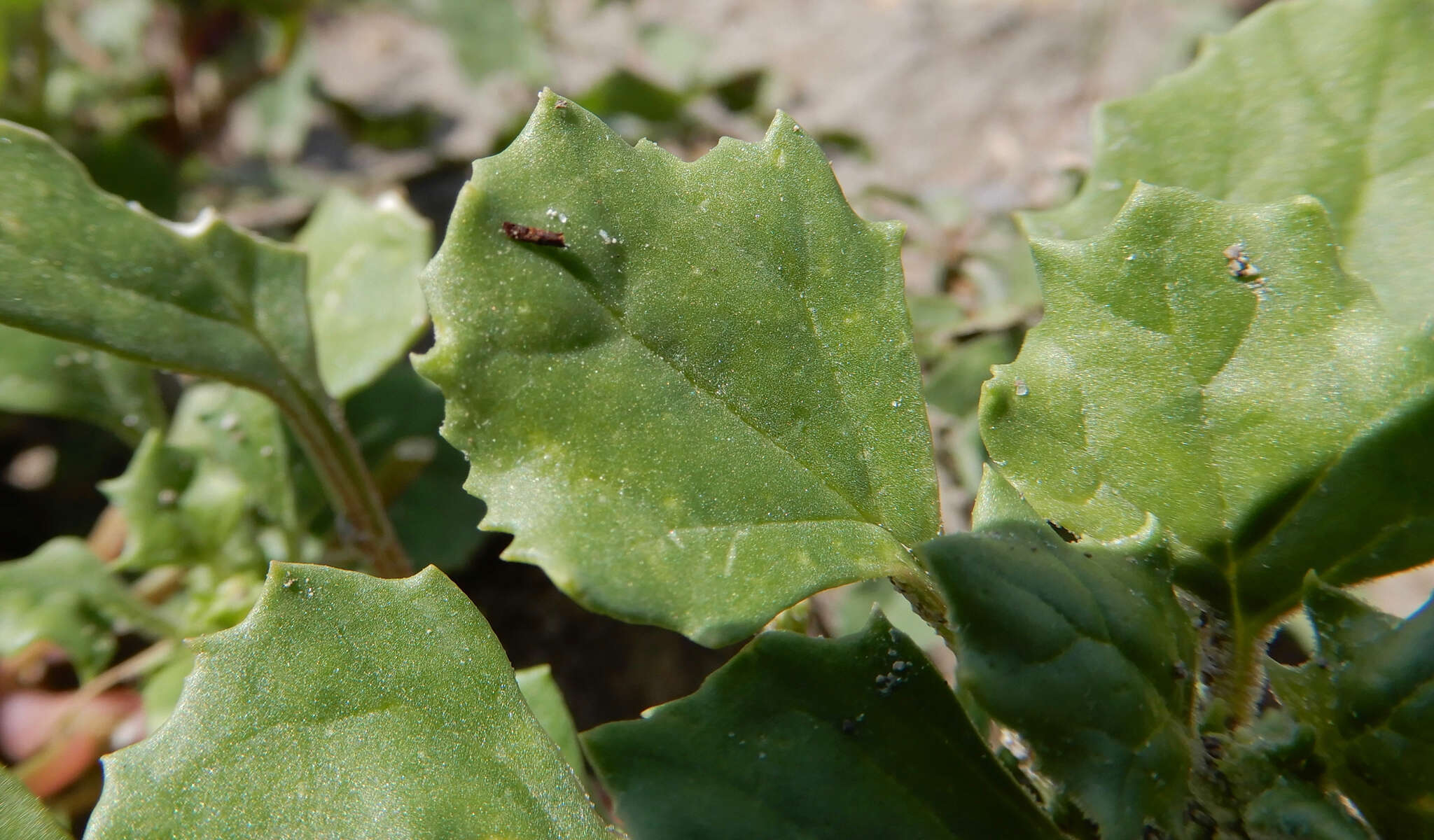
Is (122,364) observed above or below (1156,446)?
below

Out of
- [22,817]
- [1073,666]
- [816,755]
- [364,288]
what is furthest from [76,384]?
[1073,666]

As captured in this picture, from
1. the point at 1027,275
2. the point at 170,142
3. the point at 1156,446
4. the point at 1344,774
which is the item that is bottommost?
the point at 170,142

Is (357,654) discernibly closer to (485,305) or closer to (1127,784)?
(485,305)

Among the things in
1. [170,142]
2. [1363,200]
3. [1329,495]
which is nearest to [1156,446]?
[1329,495]

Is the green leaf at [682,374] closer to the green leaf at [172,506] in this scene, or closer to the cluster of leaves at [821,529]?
the cluster of leaves at [821,529]

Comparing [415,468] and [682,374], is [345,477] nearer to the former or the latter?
[415,468]

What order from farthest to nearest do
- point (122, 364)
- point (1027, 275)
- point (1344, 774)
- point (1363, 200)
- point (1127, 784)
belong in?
point (1027, 275), point (122, 364), point (1363, 200), point (1344, 774), point (1127, 784)

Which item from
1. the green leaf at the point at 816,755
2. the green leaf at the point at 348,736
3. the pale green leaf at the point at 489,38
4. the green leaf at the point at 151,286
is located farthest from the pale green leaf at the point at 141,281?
the pale green leaf at the point at 489,38

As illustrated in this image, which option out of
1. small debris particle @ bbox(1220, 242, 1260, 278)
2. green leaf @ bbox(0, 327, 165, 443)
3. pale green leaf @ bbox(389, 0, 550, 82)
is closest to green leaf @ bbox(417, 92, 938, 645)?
small debris particle @ bbox(1220, 242, 1260, 278)
